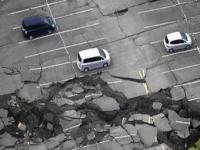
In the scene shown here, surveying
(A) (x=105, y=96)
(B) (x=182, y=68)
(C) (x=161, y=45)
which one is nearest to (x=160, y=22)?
(C) (x=161, y=45)

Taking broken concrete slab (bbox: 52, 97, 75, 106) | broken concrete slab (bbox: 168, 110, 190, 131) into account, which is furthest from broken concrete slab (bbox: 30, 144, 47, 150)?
broken concrete slab (bbox: 168, 110, 190, 131)

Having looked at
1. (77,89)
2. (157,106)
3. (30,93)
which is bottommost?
(157,106)

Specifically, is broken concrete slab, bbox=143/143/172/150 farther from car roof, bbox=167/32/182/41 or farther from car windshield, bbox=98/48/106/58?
car roof, bbox=167/32/182/41

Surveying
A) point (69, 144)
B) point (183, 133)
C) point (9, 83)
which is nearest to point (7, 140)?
point (69, 144)

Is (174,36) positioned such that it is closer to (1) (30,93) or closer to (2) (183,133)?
(2) (183,133)

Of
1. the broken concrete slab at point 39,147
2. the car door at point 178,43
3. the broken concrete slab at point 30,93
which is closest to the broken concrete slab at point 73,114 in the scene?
the broken concrete slab at point 30,93

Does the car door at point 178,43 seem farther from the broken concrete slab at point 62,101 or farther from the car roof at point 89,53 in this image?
the broken concrete slab at point 62,101

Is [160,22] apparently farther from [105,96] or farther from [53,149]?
[53,149]
